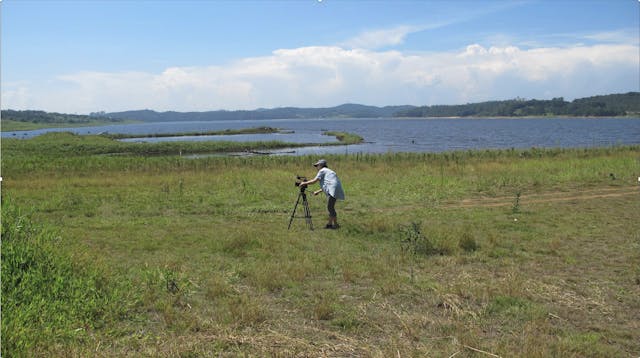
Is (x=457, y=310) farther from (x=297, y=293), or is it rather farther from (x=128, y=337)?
(x=128, y=337)

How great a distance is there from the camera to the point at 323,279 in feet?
31.2

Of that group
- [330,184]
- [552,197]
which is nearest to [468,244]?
[330,184]

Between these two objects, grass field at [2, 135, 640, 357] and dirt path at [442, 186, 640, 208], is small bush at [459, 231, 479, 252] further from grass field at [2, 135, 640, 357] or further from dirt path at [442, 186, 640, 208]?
dirt path at [442, 186, 640, 208]

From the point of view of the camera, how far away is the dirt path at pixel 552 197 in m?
19.1

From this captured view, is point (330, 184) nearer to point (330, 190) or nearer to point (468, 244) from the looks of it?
point (330, 190)

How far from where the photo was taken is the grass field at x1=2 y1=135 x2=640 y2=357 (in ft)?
21.7

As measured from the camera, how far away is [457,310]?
303 inches

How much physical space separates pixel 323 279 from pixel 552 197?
49.1 feet

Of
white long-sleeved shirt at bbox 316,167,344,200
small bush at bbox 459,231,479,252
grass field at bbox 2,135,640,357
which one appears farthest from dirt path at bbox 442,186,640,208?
small bush at bbox 459,231,479,252

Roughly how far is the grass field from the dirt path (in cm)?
35

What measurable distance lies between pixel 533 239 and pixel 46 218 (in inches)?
635

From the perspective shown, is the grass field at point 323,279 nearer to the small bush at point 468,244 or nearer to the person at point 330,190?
the small bush at point 468,244

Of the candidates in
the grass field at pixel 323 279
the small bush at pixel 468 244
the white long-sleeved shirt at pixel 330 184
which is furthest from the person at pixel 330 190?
the small bush at pixel 468 244

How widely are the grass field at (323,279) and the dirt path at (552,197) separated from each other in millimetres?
349
